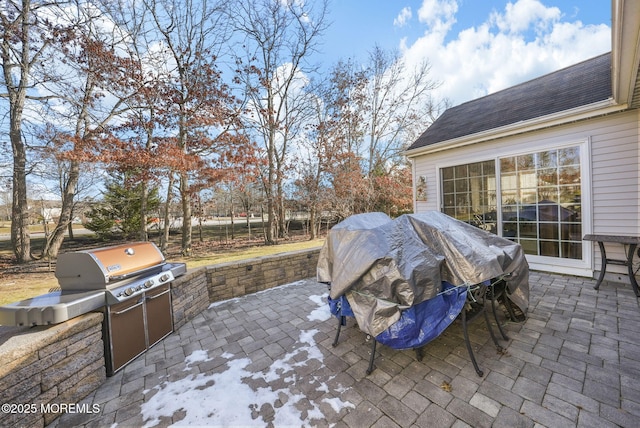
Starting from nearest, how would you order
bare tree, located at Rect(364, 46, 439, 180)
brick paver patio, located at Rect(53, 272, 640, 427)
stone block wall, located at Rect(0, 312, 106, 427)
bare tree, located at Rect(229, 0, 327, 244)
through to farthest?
stone block wall, located at Rect(0, 312, 106, 427) < brick paver patio, located at Rect(53, 272, 640, 427) < bare tree, located at Rect(229, 0, 327, 244) < bare tree, located at Rect(364, 46, 439, 180)

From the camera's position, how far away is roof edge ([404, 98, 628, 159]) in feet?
12.2

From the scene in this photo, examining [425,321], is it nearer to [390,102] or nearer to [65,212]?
[65,212]

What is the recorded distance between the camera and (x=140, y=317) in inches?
97.2

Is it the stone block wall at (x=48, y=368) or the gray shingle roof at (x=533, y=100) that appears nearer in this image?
the stone block wall at (x=48, y=368)

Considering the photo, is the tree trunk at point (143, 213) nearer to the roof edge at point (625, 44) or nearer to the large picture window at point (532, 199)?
the roof edge at point (625, 44)

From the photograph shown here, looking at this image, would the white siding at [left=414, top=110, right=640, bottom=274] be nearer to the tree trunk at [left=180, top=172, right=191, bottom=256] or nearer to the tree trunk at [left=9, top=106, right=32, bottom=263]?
the tree trunk at [left=180, top=172, right=191, bottom=256]

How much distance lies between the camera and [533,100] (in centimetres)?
513

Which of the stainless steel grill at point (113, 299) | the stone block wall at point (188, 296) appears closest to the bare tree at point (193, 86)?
the stone block wall at point (188, 296)

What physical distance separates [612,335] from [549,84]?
18.7 ft

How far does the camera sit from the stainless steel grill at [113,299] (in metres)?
1.84

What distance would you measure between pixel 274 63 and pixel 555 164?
8.30m

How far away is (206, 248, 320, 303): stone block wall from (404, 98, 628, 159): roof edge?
158 inches

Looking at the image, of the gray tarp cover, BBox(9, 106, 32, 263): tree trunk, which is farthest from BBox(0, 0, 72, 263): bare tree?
the gray tarp cover

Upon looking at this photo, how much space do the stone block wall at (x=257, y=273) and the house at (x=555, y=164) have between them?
12.2 feet
